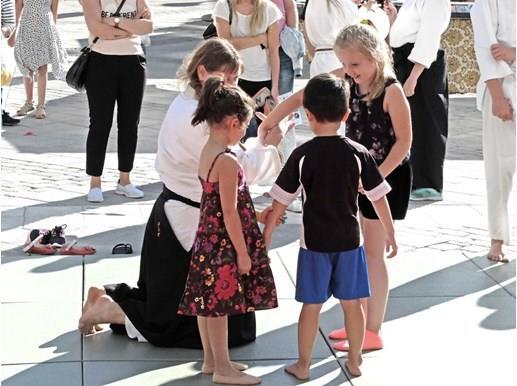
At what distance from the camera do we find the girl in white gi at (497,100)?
22.9ft

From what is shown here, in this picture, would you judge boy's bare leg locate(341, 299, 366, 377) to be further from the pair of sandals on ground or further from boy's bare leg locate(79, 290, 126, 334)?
the pair of sandals on ground

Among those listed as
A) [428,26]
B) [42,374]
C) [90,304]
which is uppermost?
[428,26]

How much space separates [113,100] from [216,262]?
3962 mm

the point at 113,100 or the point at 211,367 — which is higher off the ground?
the point at 113,100

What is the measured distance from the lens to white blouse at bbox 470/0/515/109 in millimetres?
6973

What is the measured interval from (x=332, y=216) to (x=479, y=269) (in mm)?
2362

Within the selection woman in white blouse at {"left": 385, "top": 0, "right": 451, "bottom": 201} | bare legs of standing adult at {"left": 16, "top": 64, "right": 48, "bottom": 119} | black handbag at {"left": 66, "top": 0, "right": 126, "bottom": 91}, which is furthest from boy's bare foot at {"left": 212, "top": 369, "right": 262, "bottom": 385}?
bare legs of standing adult at {"left": 16, "top": 64, "right": 48, "bottom": 119}

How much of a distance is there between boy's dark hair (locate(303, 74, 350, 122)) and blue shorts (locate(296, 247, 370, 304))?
63 cm

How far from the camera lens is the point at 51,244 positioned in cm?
731

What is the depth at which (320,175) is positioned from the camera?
16.6 ft

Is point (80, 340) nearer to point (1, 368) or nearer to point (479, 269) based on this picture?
point (1, 368)

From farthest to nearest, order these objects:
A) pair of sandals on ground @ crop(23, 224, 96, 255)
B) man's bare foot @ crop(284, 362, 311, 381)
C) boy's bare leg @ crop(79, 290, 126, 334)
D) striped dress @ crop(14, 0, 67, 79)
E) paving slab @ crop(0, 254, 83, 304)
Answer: striped dress @ crop(14, 0, 67, 79) < pair of sandals on ground @ crop(23, 224, 96, 255) < paving slab @ crop(0, 254, 83, 304) < boy's bare leg @ crop(79, 290, 126, 334) < man's bare foot @ crop(284, 362, 311, 381)

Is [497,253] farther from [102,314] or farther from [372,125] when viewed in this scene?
[102,314]

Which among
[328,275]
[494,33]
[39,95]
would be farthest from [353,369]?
[39,95]
